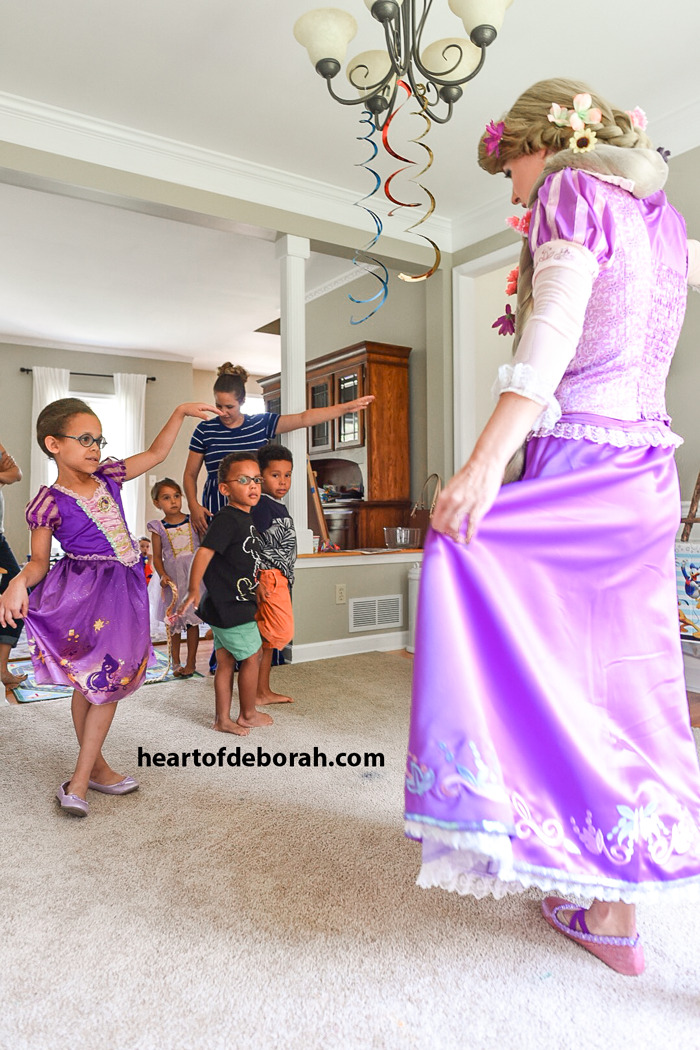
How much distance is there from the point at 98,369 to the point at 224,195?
4924 millimetres

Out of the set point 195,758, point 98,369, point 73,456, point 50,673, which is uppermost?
point 98,369

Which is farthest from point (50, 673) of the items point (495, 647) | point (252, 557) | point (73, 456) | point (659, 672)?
point (659, 672)

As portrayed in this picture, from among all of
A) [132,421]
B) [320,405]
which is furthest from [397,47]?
[132,421]

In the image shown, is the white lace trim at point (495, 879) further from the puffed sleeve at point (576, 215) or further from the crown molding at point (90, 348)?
the crown molding at point (90, 348)

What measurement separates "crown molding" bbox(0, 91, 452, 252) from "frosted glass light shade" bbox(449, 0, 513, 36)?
1919 millimetres

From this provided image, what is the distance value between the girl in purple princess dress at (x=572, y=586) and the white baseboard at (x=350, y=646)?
2.83 meters

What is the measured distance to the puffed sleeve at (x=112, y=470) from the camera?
2.04 metres

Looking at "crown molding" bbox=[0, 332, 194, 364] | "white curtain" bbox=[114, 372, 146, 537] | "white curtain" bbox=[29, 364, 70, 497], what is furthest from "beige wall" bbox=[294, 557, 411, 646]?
"crown molding" bbox=[0, 332, 194, 364]

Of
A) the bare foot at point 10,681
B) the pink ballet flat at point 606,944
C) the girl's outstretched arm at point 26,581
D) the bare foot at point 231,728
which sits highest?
the girl's outstretched arm at point 26,581

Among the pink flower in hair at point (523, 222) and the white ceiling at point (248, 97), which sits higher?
the white ceiling at point (248, 97)

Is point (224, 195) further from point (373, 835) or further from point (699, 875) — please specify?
point (699, 875)

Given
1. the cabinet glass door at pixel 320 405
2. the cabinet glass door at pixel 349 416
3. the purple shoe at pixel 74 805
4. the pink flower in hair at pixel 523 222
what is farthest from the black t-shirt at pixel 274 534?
the cabinet glass door at pixel 320 405

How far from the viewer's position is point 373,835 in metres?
1.74

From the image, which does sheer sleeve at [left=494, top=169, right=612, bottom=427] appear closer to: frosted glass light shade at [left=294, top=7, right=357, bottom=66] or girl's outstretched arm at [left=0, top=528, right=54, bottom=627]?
girl's outstretched arm at [left=0, top=528, right=54, bottom=627]
